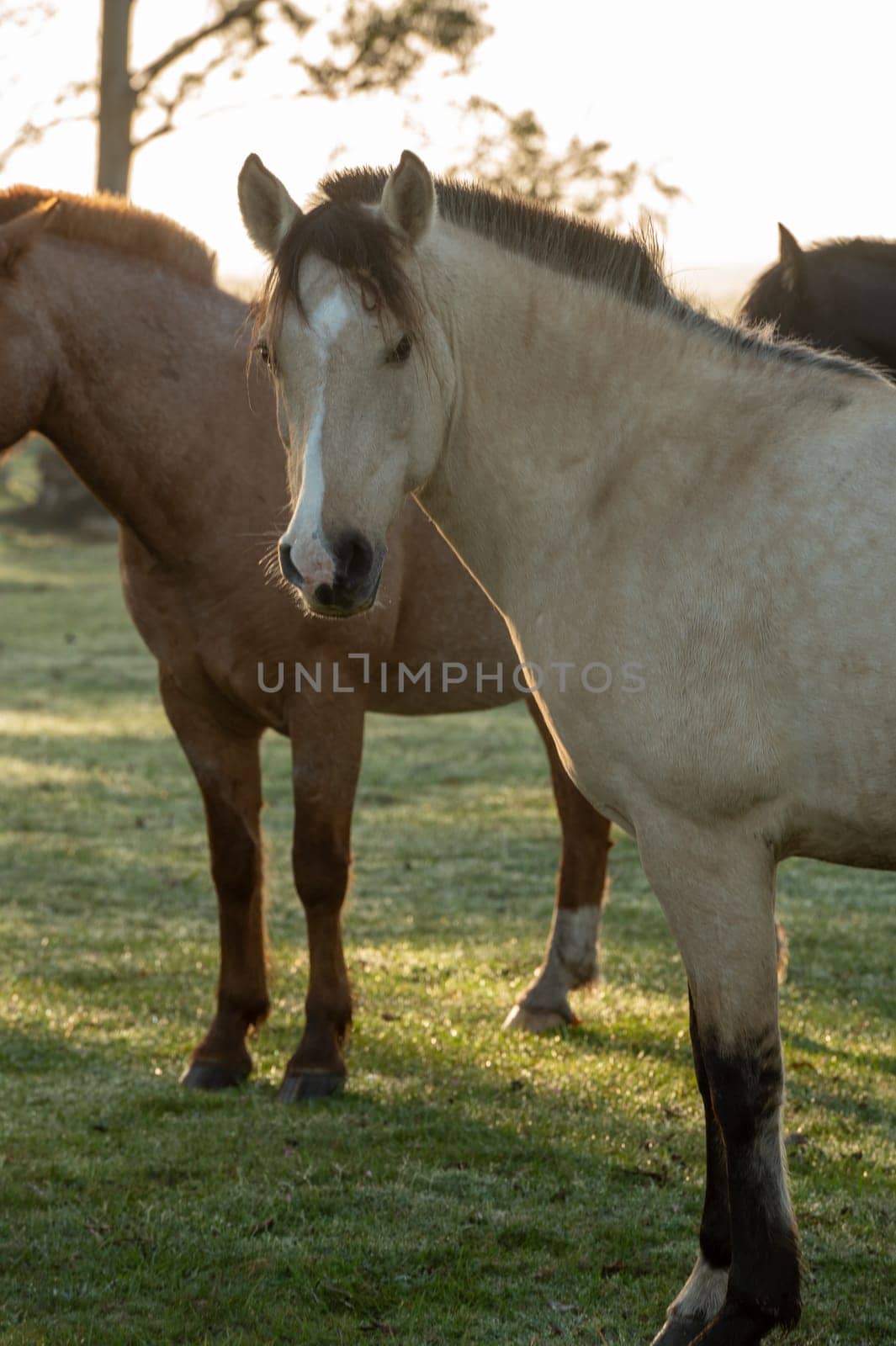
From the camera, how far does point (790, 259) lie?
5.04 metres

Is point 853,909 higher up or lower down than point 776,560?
lower down

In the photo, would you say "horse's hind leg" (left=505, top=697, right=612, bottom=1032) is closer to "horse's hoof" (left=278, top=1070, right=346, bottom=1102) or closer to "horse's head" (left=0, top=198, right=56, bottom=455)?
"horse's hoof" (left=278, top=1070, right=346, bottom=1102)

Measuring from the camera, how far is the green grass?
10.8ft

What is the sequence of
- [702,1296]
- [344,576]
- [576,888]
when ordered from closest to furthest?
[344,576], [702,1296], [576,888]

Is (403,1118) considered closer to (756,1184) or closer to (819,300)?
(756,1184)

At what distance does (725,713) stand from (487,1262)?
1.59m

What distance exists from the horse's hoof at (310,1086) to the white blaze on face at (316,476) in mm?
2444

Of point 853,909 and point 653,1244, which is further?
point 853,909

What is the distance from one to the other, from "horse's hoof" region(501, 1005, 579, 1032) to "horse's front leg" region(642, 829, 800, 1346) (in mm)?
2364

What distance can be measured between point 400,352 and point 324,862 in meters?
2.27

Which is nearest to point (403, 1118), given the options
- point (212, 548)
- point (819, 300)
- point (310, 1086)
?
point (310, 1086)

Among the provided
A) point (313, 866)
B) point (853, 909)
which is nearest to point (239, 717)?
point (313, 866)

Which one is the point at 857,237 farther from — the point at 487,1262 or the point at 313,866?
the point at 487,1262

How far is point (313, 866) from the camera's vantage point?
4.61 m
